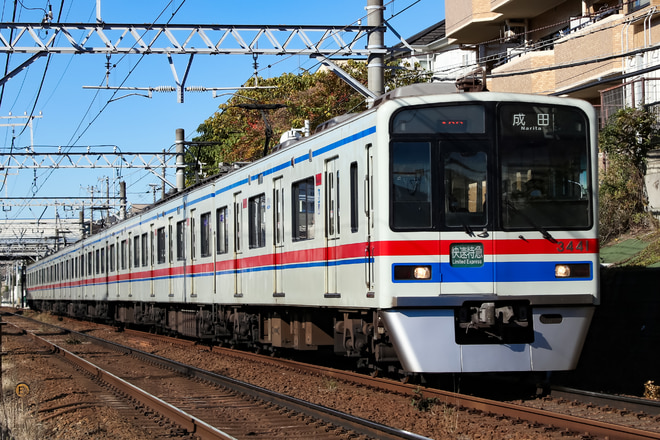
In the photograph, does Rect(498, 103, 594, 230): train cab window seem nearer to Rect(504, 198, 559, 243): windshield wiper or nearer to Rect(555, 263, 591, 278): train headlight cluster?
Rect(504, 198, 559, 243): windshield wiper

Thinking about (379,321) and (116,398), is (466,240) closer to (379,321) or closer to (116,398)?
(379,321)

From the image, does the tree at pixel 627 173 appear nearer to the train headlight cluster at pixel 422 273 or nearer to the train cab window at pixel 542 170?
the train cab window at pixel 542 170

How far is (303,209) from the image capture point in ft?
39.0

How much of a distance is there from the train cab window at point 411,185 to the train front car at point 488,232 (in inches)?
0.4

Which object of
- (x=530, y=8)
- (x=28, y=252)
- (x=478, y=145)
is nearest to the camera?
(x=478, y=145)

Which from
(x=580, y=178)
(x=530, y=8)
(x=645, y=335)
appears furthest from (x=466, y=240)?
(x=530, y=8)

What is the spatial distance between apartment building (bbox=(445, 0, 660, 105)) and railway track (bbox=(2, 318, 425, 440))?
9.56 meters

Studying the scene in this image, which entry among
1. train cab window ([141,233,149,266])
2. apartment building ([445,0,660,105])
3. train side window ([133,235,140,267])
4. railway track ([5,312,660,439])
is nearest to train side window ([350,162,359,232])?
railway track ([5,312,660,439])

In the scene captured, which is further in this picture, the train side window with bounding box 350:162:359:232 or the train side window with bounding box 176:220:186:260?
the train side window with bounding box 176:220:186:260

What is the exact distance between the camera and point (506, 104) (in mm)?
9336

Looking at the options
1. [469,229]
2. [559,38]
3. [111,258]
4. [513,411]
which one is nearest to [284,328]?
[469,229]

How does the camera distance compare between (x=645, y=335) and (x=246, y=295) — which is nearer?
(x=645, y=335)

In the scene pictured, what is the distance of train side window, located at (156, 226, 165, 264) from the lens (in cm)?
2139

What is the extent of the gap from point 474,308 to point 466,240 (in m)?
0.68
